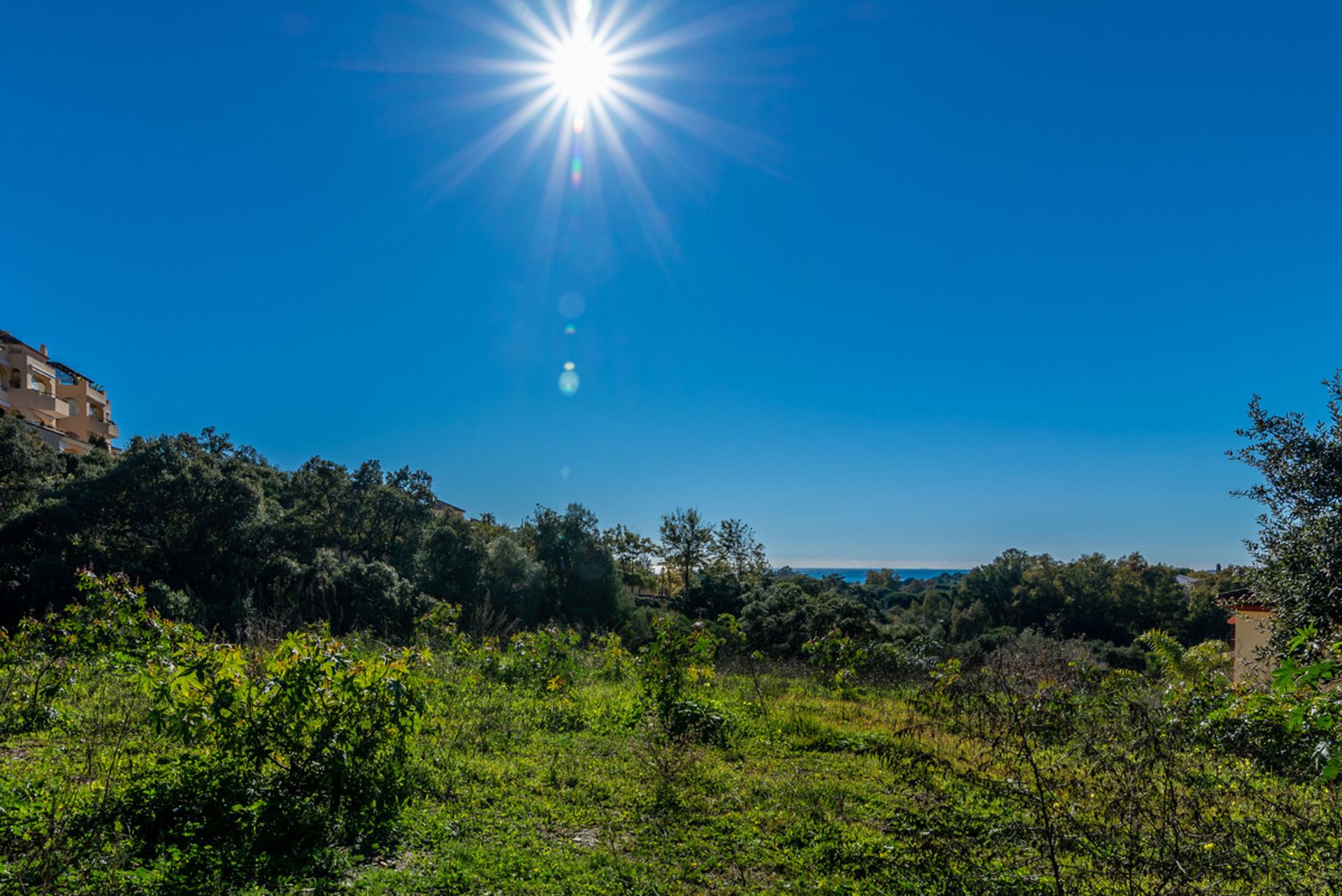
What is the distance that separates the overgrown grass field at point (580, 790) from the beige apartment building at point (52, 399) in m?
32.2

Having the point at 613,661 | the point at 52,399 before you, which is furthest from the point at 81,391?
the point at 613,661

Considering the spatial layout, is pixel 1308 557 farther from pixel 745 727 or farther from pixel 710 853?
pixel 710 853

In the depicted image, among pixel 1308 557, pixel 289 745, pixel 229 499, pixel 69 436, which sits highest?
pixel 69 436

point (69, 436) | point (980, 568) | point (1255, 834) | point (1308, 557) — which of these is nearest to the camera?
point (1255, 834)

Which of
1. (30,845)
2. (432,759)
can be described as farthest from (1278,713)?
(30,845)

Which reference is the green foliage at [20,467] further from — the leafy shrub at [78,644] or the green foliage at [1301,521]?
the green foliage at [1301,521]

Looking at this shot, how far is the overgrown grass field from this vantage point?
8.54ft

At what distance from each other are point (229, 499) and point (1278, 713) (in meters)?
22.5

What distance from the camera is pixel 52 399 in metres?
33.2

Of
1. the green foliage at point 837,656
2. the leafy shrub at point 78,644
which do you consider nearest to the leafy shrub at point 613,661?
the green foliage at point 837,656

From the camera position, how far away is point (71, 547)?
16.2 metres

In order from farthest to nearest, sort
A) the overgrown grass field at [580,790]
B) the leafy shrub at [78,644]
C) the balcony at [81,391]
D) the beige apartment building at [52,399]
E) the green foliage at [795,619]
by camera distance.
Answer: the balcony at [81,391]
the beige apartment building at [52,399]
the green foliage at [795,619]
the leafy shrub at [78,644]
the overgrown grass field at [580,790]

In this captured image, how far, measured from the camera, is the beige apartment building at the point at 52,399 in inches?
1216

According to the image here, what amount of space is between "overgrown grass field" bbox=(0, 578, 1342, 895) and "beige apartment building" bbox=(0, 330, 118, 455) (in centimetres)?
3215
